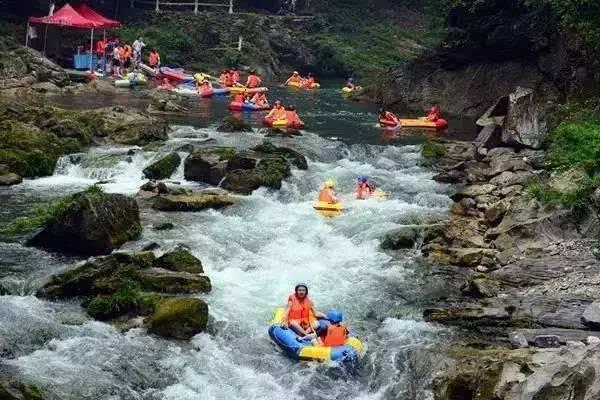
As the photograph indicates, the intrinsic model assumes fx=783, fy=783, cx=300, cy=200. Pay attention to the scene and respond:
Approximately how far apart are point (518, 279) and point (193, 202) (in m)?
7.68

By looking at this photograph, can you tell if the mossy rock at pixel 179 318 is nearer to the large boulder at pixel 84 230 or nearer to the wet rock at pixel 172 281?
the wet rock at pixel 172 281

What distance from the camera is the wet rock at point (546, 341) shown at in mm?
10422

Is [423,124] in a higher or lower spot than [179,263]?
higher

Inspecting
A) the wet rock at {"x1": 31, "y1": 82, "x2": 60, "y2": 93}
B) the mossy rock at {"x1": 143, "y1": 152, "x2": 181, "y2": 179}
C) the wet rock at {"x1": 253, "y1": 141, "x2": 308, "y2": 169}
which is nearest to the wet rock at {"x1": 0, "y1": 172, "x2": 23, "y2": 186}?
the mossy rock at {"x1": 143, "y1": 152, "x2": 181, "y2": 179}

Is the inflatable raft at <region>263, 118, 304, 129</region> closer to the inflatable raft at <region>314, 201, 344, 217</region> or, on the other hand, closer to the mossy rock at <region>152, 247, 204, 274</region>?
the inflatable raft at <region>314, 201, 344, 217</region>

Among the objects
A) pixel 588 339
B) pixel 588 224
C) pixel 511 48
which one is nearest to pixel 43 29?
pixel 511 48

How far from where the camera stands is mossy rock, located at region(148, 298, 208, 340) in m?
10.9

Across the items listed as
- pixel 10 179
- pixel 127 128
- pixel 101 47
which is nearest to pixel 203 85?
pixel 101 47

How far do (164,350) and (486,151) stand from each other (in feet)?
47.1

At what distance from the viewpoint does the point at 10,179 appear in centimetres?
1873

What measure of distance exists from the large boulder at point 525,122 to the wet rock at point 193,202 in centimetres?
834

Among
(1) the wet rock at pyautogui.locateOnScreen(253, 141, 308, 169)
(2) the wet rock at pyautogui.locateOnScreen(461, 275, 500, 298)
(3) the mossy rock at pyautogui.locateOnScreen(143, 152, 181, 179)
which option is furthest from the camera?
(1) the wet rock at pyautogui.locateOnScreen(253, 141, 308, 169)

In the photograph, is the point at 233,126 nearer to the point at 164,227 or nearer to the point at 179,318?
the point at 164,227

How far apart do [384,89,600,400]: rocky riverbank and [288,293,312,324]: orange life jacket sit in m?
1.93
